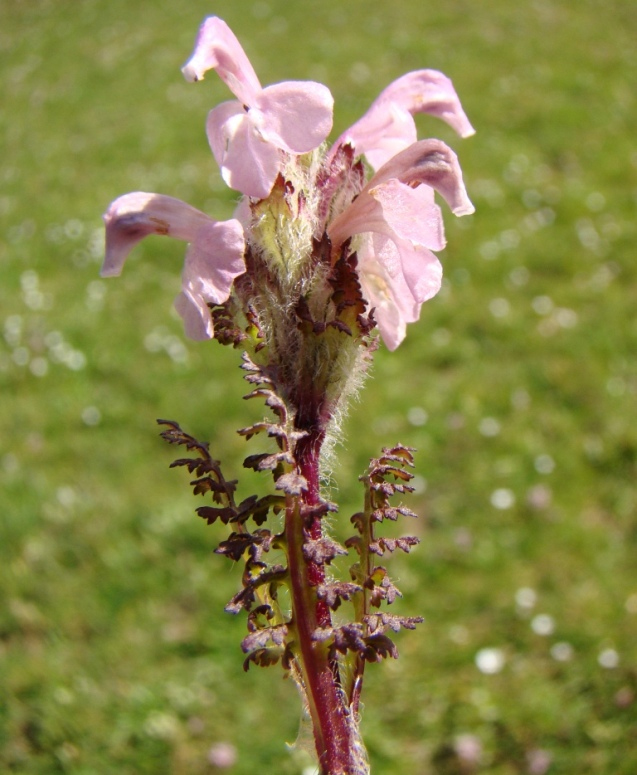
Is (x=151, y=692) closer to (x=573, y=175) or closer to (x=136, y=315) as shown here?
(x=136, y=315)

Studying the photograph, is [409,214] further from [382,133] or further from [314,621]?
[314,621]

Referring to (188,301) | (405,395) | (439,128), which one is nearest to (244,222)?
(188,301)

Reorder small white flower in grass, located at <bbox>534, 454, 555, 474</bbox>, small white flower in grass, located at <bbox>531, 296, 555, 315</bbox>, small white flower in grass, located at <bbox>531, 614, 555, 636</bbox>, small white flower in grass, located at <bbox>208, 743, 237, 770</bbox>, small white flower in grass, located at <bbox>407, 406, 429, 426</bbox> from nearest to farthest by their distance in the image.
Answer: small white flower in grass, located at <bbox>208, 743, 237, 770</bbox> → small white flower in grass, located at <bbox>531, 614, 555, 636</bbox> → small white flower in grass, located at <bbox>534, 454, 555, 474</bbox> → small white flower in grass, located at <bbox>407, 406, 429, 426</bbox> → small white flower in grass, located at <bbox>531, 296, 555, 315</bbox>

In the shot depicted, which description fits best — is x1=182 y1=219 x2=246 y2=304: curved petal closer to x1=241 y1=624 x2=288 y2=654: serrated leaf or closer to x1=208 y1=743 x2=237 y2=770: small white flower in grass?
x1=241 y1=624 x2=288 y2=654: serrated leaf

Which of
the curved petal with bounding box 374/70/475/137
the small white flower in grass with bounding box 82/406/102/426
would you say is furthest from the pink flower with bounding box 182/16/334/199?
the small white flower in grass with bounding box 82/406/102/426

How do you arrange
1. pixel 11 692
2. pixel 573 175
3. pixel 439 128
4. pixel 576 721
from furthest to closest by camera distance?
pixel 439 128, pixel 573 175, pixel 11 692, pixel 576 721

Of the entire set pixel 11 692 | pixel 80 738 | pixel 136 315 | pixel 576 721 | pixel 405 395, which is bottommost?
pixel 576 721
